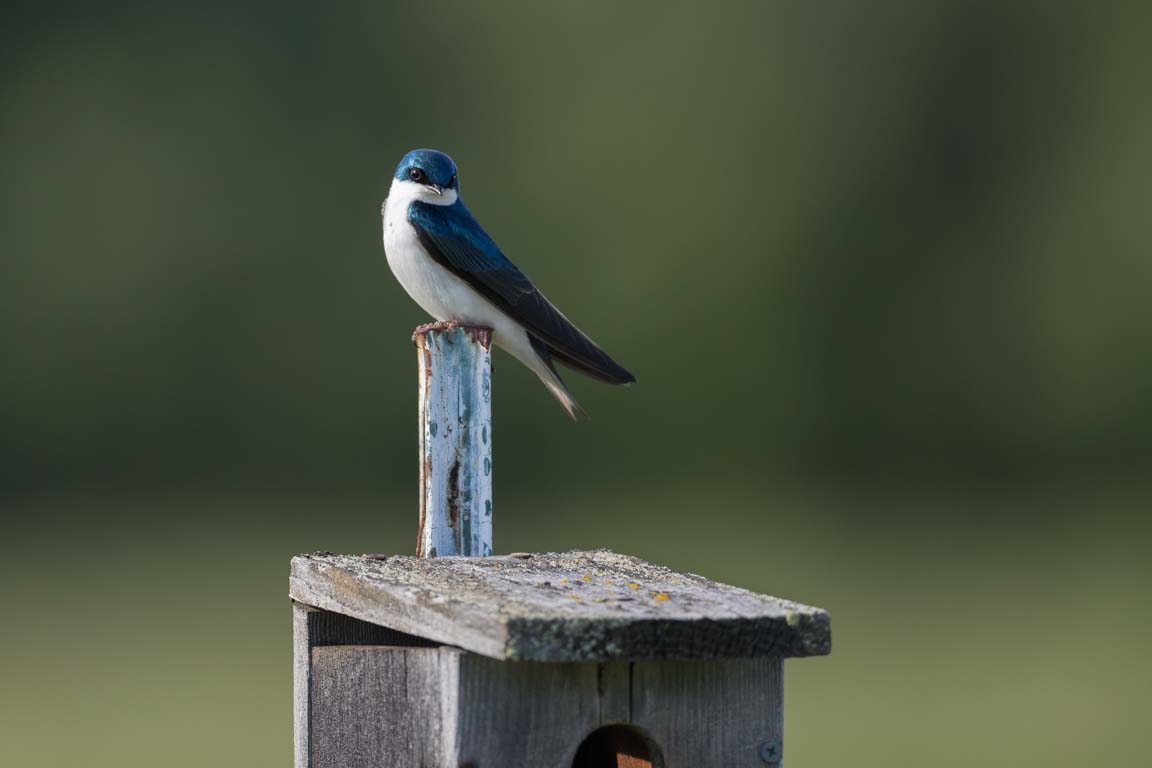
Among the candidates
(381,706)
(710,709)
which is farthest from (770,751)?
(381,706)

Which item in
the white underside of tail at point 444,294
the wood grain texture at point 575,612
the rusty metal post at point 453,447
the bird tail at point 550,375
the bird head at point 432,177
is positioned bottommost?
the wood grain texture at point 575,612

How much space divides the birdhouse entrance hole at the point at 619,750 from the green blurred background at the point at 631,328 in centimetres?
386

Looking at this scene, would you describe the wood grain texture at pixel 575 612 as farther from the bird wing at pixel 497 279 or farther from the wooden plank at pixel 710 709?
the bird wing at pixel 497 279

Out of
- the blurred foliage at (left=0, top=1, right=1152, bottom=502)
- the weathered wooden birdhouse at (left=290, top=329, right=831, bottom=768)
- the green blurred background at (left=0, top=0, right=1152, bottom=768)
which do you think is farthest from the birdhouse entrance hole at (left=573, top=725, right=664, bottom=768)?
the blurred foliage at (left=0, top=1, right=1152, bottom=502)

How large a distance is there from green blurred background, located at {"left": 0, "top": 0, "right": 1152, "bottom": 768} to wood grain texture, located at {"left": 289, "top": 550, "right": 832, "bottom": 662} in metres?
4.10

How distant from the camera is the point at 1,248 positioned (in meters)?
12.0

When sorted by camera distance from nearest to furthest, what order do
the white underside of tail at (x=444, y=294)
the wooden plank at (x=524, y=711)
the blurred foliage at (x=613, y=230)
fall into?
1. the wooden plank at (x=524, y=711)
2. the white underside of tail at (x=444, y=294)
3. the blurred foliage at (x=613, y=230)

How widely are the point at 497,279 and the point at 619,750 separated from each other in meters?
1.24

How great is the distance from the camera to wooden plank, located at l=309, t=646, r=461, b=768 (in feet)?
6.15

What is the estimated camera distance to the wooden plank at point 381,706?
6.15 feet

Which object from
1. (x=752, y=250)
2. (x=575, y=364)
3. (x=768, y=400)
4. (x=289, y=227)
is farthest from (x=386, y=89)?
(x=575, y=364)

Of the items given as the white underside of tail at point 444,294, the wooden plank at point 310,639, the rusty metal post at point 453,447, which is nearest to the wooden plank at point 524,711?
the wooden plank at point 310,639

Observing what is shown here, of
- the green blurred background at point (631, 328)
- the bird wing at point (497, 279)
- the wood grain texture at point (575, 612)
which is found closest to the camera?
the wood grain texture at point (575, 612)

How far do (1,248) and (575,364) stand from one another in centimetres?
973
